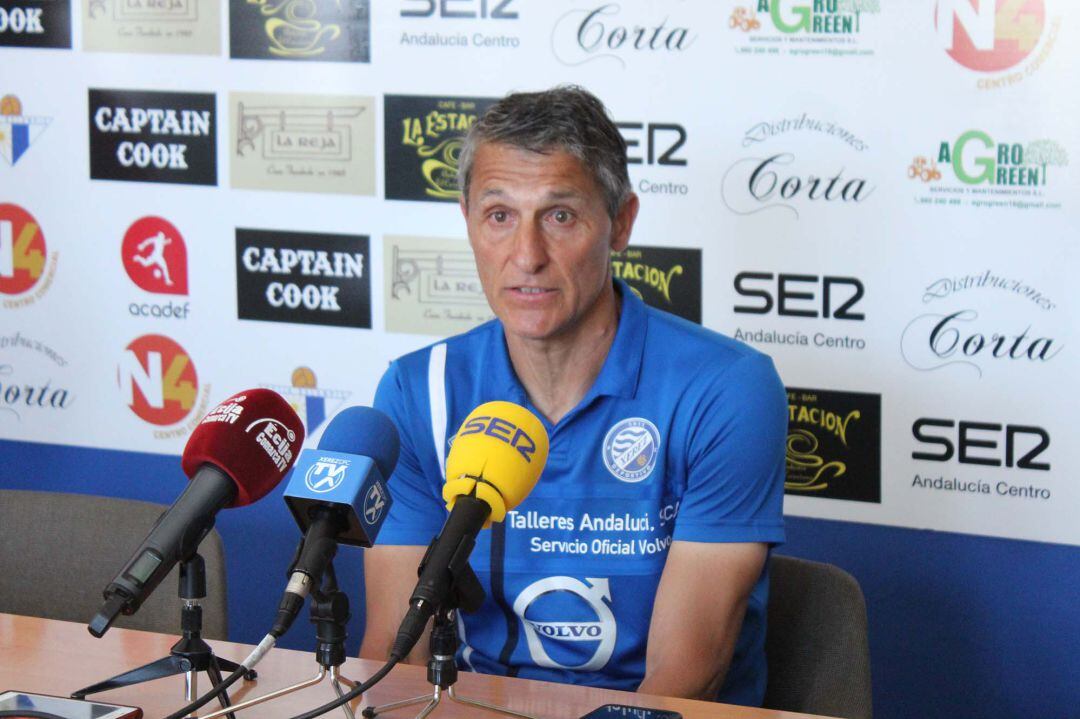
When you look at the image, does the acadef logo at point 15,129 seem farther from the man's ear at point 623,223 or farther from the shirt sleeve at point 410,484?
the man's ear at point 623,223

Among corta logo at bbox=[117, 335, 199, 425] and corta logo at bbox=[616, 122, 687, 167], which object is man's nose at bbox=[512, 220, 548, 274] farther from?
corta logo at bbox=[117, 335, 199, 425]

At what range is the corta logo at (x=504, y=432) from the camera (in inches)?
52.3

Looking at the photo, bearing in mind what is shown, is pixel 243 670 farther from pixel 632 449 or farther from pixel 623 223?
pixel 623 223

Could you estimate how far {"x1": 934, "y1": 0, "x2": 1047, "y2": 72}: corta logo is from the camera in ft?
7.95

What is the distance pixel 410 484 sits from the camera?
6.42 feet

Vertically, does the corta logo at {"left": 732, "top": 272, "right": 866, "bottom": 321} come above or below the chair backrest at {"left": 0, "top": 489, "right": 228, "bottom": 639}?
above

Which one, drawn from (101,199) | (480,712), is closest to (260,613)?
(101,199)

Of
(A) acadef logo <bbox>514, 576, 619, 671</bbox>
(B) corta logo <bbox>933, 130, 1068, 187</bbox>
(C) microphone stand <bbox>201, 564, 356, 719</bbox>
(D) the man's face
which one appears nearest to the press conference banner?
(B) corta logo <bbox>933, 130, 1068, 187</bbox>

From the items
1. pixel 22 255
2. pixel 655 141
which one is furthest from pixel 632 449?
pixel 22 255

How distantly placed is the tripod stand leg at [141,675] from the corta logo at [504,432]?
0.40 metres

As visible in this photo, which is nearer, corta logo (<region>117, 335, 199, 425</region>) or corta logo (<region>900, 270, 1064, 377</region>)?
corta logo (<region>900, 270, 1064, 377</region>)

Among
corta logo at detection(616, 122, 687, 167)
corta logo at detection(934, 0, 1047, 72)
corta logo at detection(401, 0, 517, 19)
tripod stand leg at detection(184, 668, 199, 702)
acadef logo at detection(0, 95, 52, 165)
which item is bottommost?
tripod stand leg at detection(184, 668, 199, 702)

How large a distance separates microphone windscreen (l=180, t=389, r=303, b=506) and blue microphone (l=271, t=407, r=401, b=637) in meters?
0.07

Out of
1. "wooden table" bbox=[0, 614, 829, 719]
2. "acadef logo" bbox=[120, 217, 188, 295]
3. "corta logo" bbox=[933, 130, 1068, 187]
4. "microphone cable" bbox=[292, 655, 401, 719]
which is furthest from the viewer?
"acadef logo" bbox=[120, 217, 188, 295]
